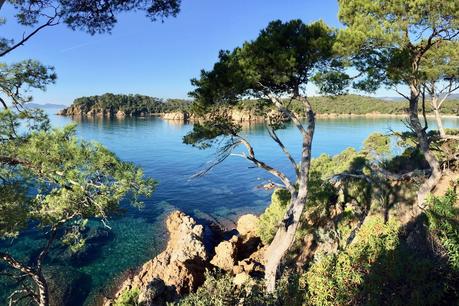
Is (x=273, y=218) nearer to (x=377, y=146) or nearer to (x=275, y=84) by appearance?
(x=275, y=84)

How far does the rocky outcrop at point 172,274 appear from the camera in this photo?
11555 millimetres

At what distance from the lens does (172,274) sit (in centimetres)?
1406

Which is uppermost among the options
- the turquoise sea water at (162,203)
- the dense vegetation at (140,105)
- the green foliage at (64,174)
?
the dense vegetation at (140,105)

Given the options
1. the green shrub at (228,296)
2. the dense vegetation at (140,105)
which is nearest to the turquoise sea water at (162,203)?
the green shrub at (228,296)

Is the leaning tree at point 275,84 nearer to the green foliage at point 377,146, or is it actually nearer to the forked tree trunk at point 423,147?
the forked tree trunk at point 423,147

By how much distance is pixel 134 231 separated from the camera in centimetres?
2212

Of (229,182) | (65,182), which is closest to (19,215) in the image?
(65,182)

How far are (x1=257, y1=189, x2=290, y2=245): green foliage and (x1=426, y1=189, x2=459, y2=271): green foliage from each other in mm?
9885

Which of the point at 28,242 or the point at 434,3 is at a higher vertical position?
the point at 434,3

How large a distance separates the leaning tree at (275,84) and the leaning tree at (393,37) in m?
0.84

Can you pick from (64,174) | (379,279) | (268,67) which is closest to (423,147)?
(268,67)

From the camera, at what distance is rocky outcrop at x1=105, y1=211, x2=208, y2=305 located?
37.9 feet

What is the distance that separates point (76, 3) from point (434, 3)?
389 inches

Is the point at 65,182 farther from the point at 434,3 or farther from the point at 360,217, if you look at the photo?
the point at 360,217
